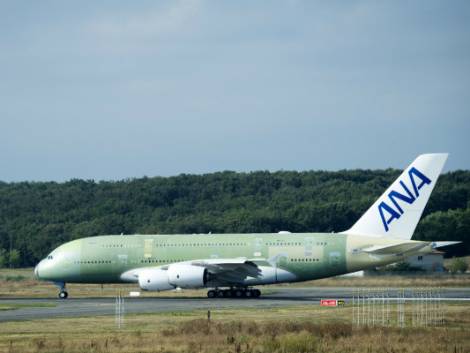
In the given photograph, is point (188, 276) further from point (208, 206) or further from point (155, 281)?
point (208, 206)

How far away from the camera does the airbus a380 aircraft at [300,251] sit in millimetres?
52094

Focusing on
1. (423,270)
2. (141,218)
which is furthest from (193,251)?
(141,218)

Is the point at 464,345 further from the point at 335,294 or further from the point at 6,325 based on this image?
the point at 335,294

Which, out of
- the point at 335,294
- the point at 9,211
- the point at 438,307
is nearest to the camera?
the point at 438,307

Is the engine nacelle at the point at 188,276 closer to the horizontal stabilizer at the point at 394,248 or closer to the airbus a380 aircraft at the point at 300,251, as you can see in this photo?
the airbus a380 aircraft at the point at 300,251

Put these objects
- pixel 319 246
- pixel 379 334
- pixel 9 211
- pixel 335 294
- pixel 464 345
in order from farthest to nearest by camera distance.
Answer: pixel 9 211, pixel 335 294, pixel 319 246, pixel 379 334, pixel 464 345

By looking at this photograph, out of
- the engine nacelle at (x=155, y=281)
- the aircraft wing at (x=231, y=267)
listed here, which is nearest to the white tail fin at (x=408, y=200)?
the aircraft wing at (x=231, y=267)

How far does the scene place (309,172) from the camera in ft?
533

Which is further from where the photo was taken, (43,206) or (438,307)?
(43,206)

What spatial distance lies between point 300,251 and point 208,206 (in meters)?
89.6

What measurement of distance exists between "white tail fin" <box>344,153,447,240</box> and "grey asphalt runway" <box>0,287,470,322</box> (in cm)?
374

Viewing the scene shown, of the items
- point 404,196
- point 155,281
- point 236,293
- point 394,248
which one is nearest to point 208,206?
point 236,293

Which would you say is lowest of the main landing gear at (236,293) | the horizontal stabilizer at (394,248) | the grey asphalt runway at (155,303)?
the grey asphalt runway at (155,303)

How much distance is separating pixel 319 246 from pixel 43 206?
101161 millimetres
